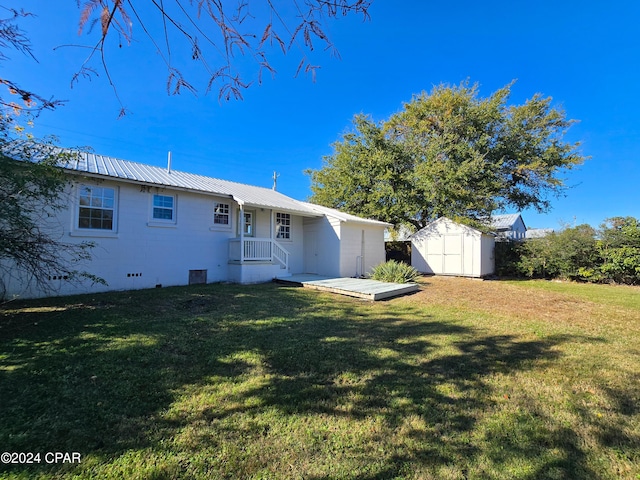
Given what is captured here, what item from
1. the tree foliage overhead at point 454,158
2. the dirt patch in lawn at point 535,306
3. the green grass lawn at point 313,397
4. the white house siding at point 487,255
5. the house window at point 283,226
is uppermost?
the tree foliage overhead at point 454,158

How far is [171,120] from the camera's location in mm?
A: 10047

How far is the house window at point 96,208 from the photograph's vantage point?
840 cm

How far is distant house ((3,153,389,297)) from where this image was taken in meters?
8.44

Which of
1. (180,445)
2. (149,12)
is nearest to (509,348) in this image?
(180,445)

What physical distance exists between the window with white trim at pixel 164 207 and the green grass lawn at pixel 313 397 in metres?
4.58

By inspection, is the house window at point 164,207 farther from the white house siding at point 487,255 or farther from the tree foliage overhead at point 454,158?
the white house siding at point 487,255

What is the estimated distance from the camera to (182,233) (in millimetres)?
10281

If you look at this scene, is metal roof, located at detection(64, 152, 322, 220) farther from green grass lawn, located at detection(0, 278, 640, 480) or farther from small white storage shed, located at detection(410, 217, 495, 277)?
small white storage shed, located at detection(410, 217, 495, 277)

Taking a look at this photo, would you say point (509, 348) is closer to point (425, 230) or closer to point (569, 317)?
point (569, 317)

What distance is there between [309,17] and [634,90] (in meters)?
22.1

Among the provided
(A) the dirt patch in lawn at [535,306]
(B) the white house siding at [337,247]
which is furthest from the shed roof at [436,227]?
(A) the dirt patch in lawn at [535,306]

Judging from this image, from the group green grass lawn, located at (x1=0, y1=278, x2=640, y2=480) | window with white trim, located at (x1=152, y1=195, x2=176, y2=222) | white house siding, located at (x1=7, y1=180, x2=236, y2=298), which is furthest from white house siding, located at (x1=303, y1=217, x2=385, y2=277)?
green grass lawn, located at (x1=0, y1=278, x2=640, y2=480)

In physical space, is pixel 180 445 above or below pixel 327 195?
below

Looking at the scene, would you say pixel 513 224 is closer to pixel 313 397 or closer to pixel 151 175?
pixel 151 175
